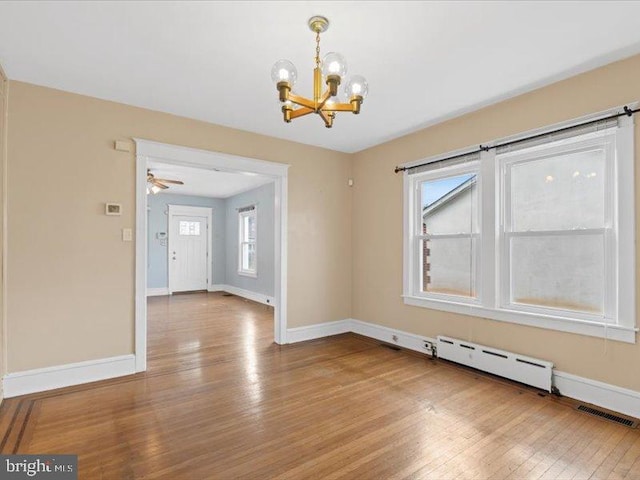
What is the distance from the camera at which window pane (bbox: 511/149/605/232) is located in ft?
9.16

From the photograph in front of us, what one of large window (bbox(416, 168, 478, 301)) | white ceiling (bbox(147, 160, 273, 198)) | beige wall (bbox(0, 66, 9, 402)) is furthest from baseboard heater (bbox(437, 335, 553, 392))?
beige wall (bbox(0, 66, 9, 402))

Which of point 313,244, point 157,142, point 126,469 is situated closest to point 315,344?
point 313,244

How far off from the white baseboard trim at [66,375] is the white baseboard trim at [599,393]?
4042 mm

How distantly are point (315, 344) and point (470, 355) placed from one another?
191cm

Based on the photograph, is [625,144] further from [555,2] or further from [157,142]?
[157,142]

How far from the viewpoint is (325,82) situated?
6.32 feet

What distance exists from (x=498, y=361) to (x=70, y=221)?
4.33m

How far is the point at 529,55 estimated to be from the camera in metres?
2.54

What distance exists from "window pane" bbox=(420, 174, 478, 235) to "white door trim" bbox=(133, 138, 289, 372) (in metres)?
1.87

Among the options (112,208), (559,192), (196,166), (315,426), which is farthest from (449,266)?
(112,208)

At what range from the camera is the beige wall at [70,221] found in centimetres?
291

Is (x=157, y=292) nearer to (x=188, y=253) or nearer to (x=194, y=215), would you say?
(x=188, y=253)

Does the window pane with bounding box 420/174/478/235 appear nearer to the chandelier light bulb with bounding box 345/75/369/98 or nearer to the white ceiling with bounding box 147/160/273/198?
the chandelier light bulb with bounding box 345/75/369/98

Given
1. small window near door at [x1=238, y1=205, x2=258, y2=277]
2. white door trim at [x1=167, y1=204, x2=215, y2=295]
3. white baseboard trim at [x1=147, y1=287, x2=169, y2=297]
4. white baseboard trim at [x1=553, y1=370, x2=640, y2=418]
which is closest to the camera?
white baseboard trim at [x1=553, y1=370, x2=640, y2=418]
